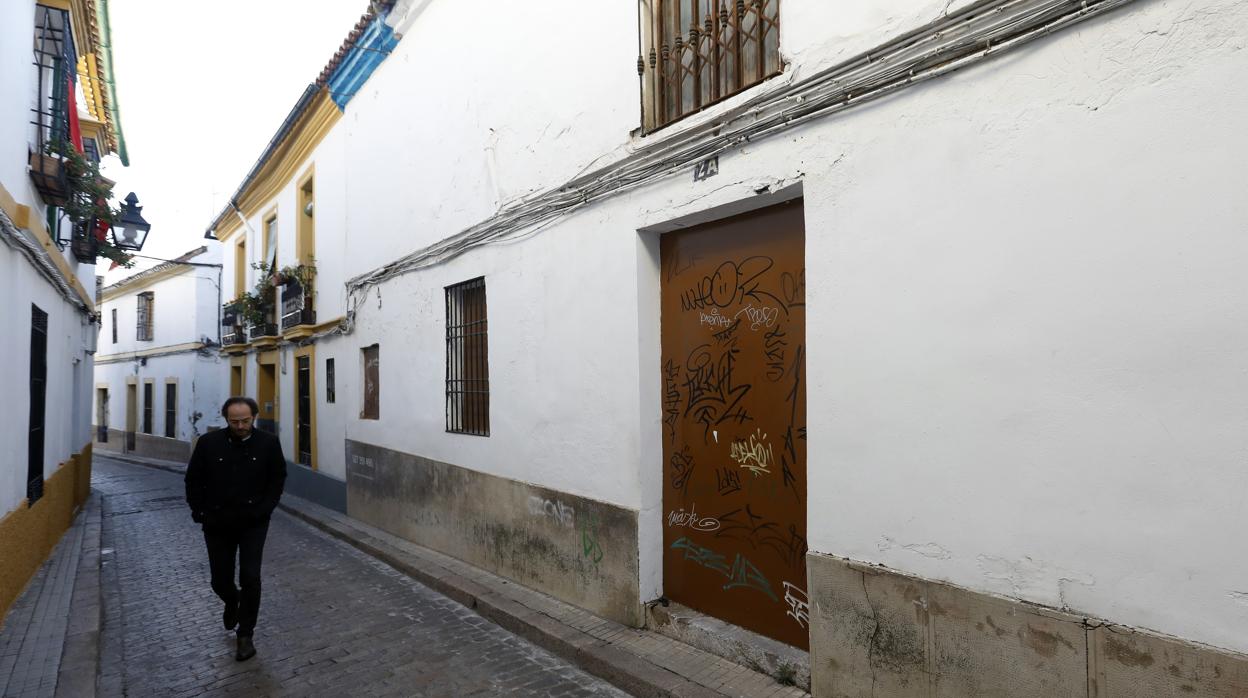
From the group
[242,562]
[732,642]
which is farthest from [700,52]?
[242,562]

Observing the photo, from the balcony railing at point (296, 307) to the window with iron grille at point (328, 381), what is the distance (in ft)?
3.05

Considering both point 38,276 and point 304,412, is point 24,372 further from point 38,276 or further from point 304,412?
point 304,412

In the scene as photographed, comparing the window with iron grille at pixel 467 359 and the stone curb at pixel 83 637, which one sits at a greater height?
the window with iron grille at pixel 467 359

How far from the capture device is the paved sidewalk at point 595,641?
12.3 ft

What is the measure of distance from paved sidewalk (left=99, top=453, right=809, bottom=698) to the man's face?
2140mm

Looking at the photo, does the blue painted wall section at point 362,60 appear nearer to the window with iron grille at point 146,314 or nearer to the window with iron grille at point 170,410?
the window with iron grille at point 170,410

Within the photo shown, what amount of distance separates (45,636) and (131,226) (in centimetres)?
609

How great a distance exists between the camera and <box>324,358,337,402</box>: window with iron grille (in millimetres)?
10641

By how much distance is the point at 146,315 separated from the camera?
22.4 metres

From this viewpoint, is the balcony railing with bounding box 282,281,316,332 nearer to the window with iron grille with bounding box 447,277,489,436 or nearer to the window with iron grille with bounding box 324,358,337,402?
the window with iron grille with bounding box 324,358,337,402

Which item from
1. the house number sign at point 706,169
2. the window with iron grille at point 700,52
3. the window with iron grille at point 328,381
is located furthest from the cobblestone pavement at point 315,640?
the window with iron grille at point 700,52

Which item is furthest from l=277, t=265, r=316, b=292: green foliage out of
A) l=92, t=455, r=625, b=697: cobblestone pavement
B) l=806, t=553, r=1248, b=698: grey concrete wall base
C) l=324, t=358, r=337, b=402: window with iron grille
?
l=806, t=553, r=1248, b=698: grey concrete wall base

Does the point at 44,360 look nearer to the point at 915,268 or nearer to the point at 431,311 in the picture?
the point at 431,311

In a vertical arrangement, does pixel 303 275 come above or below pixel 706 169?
above
